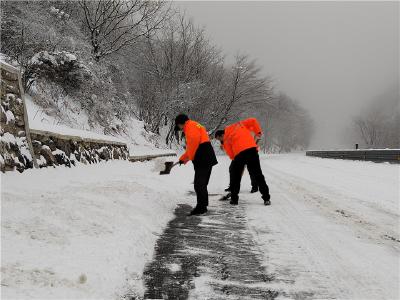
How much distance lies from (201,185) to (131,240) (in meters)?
2.26

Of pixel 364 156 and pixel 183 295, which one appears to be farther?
pixel 364 156

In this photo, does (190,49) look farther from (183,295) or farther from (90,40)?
(183,295)

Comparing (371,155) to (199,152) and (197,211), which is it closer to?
(199,152)

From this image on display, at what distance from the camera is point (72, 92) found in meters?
15.8

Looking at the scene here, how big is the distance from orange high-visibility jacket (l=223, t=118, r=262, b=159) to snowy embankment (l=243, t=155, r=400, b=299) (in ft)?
3.23

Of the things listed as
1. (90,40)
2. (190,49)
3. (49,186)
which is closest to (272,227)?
(49,186)

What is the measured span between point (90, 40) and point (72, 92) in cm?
713

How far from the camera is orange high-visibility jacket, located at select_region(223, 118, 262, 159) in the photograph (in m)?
6.94

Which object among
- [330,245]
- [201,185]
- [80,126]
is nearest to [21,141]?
[201,185]

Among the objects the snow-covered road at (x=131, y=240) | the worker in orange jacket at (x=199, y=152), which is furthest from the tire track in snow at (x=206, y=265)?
the worker in orange jacket at (x=199, y=152)

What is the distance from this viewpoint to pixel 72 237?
3455 millimetres

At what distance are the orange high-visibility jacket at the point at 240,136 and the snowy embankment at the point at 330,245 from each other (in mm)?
986

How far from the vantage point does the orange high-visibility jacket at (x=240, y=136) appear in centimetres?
694

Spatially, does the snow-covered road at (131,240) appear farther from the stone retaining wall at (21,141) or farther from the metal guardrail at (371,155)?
the metal guardrail at (371,155)
